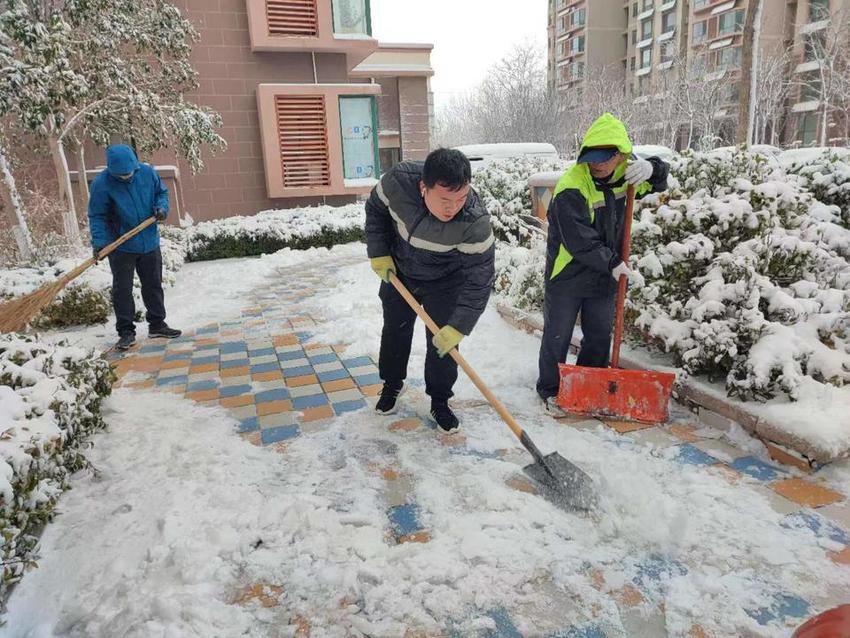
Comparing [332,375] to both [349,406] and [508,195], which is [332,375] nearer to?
[349,406]

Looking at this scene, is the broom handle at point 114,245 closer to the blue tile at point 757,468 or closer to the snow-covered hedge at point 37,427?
the snow-covered hedge at point 37,427

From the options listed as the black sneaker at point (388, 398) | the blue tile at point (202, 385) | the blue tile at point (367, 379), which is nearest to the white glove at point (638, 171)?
the black sneaker at point (388, 398)

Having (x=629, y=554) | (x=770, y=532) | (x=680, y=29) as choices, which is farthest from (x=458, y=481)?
(x=680, y=29)

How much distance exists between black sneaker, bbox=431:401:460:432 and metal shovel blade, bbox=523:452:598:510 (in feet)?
1.99

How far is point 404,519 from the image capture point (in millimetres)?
2234

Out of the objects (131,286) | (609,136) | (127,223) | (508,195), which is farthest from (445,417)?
(508,195)

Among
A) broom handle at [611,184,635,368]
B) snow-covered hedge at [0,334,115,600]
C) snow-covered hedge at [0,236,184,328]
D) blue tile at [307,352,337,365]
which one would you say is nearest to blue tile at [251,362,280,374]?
blue tile at [307,352,337,365]

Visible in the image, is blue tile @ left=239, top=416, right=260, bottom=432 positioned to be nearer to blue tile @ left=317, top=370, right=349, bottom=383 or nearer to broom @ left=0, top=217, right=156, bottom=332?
blue tile @ left=317, top=370, right=349, bottom=383

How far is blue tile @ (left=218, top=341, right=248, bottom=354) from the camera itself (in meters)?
4.59

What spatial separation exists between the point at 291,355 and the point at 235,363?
44 cm

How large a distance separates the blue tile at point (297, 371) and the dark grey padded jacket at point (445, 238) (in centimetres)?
159

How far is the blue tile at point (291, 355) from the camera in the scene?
435 centimetres

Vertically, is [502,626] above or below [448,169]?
below

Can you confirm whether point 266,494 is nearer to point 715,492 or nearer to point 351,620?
point 351,620
